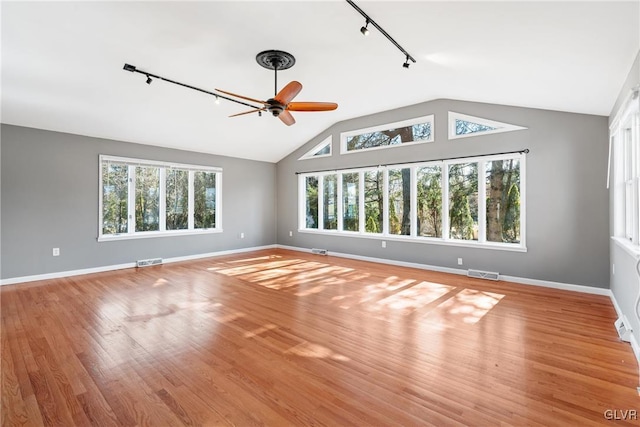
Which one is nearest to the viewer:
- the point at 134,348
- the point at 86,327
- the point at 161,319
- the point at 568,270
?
the point at 134,348

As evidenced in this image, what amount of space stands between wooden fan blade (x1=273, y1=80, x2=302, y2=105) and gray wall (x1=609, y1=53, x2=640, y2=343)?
2984mm

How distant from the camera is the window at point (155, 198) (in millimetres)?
5645

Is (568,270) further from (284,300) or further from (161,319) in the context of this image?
(161,319)

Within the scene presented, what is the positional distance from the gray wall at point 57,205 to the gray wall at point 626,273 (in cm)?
715

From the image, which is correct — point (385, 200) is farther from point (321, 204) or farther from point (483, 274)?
point (483, 274)

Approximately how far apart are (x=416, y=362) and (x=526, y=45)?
307 cm

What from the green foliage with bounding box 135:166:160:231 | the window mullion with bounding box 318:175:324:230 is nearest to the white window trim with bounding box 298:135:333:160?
the window mullion with bounding box 318:175:324:230

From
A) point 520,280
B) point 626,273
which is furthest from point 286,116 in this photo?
point 520,280

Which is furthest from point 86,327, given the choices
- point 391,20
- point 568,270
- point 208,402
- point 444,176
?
point 568,270

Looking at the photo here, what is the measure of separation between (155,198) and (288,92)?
4.58 metres

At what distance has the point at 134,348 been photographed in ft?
8.45

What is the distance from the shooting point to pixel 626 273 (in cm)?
293

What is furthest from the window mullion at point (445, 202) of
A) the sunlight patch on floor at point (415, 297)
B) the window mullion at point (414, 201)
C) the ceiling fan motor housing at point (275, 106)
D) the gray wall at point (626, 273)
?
the ceiling fan motor housing at point (275, 106)

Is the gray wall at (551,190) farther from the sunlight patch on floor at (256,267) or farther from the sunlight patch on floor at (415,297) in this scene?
the sunlight patch on floor at (256,267)
